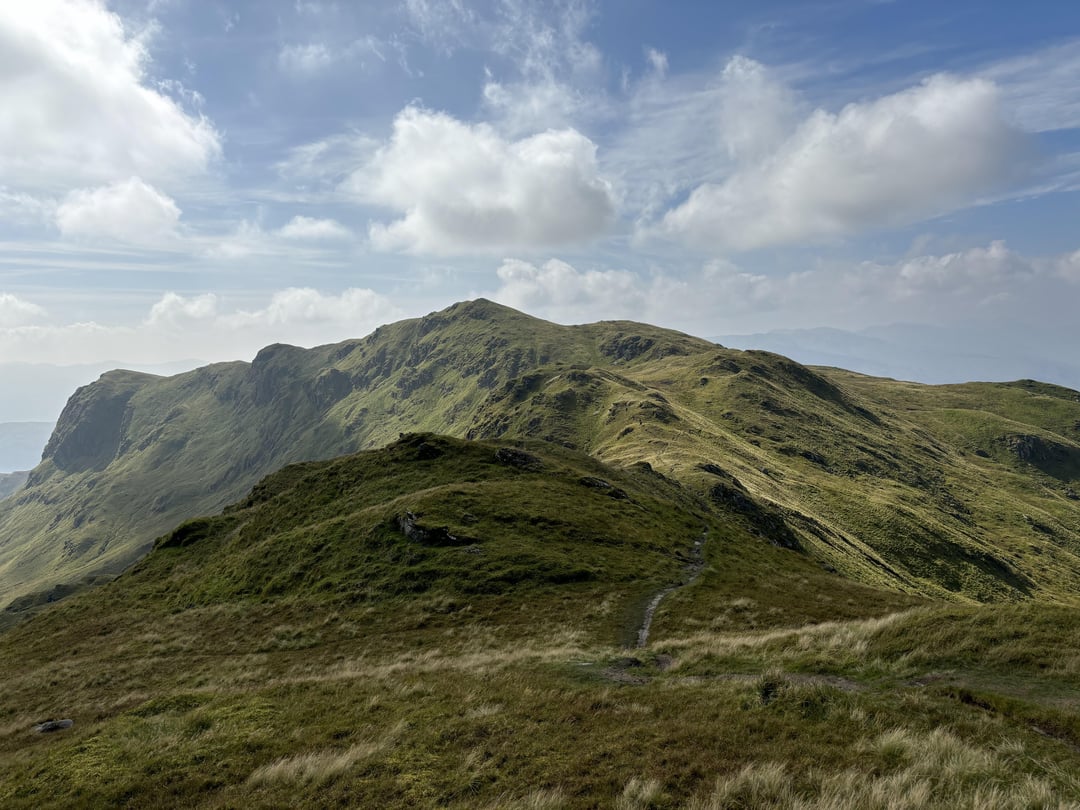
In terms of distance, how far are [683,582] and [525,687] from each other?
28835 mm

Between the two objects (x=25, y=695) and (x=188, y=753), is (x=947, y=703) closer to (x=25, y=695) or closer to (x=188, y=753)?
(x=188, y=753)

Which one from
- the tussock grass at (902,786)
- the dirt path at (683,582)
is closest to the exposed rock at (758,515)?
the dirt path at (683,582)

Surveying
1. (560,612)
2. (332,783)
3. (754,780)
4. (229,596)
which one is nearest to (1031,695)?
(754,780)

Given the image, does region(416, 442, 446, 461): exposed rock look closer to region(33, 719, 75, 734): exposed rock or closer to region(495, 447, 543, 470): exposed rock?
region(495, 447, 543, 470): exposed rock

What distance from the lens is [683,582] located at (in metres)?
44.8

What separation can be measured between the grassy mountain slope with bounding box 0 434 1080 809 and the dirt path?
23.4 inches

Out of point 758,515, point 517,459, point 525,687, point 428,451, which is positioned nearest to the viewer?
point 525,687

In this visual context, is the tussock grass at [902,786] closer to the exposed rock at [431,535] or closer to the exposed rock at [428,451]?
the exposed rock at [431,535]

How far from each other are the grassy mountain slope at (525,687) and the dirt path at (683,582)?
0.59m

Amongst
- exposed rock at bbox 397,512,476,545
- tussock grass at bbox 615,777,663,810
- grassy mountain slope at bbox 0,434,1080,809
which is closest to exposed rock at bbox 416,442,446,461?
grassy mountain slope at bbox 0,434,1080,809

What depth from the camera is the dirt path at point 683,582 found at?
32566 mm

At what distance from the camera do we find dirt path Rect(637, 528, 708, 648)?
107 ft

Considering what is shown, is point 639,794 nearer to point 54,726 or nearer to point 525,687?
point 525,687

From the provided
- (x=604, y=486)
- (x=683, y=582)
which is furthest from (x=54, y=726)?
(x=604, y=486)
